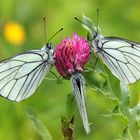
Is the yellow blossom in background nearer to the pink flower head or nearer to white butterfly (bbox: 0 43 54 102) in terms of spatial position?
white butterfly (bbox: 0 43 54 102)

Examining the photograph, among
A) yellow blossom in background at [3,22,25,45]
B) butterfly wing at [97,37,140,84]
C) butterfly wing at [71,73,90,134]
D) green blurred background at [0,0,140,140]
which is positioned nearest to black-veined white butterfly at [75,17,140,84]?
butterfly wing at [97,37,140,84]

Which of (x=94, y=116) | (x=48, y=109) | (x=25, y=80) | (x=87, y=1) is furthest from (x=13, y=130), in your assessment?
(x=87, y=1)

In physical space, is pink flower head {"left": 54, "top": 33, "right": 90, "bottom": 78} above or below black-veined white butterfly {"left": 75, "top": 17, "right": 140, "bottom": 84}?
above

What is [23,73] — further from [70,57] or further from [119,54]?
[119,54]

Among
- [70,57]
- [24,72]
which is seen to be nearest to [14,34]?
[24,72]

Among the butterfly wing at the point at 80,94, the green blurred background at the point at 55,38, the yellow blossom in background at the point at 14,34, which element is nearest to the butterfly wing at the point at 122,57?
the butterfly wing at the point at 80,94

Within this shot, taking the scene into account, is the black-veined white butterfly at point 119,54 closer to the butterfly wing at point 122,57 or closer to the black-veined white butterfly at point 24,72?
the butterfly wing at point 122,57
